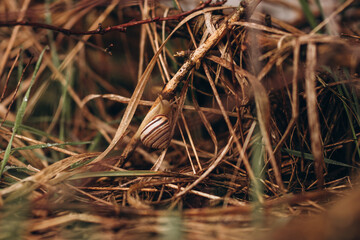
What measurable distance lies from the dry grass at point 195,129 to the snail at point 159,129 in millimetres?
24

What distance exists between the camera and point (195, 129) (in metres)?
1.04

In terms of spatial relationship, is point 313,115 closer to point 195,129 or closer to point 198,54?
point 198,54

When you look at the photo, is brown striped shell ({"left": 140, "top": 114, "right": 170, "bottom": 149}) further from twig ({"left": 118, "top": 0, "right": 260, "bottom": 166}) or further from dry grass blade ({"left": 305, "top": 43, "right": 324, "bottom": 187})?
dry grass blade ({"left": 305, "top": 43, "right": 324, "bottom": 187})

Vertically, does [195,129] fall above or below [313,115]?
above

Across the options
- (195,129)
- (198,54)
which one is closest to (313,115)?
(198,54)

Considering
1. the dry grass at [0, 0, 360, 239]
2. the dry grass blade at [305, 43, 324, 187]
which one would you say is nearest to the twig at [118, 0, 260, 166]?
the dry grass at [0, 0, 360, 239]

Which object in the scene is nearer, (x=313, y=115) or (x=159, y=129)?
(x=313, y=115)

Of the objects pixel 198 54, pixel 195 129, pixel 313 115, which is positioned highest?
pixel 198 54

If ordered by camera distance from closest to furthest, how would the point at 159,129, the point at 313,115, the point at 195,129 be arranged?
the point at 313,115, the point at 159,129, the point at 195,129

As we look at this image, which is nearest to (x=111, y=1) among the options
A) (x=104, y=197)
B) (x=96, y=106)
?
(x=96, y=106)

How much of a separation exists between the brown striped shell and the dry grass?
0.03 m

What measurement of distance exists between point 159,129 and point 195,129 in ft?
0.88

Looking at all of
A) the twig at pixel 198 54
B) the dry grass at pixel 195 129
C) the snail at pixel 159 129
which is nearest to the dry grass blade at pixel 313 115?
the dry grass at pixel 195 129

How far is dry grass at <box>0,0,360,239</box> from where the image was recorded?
1.81ft
